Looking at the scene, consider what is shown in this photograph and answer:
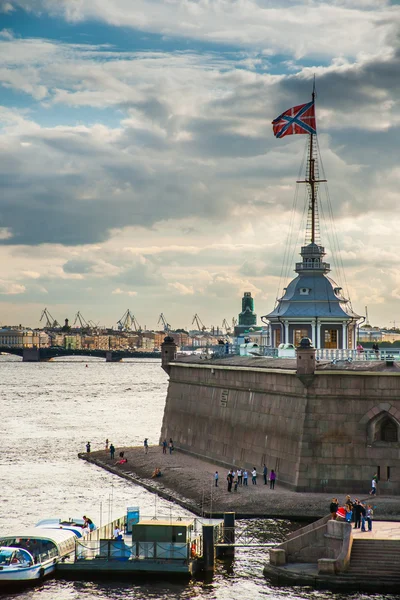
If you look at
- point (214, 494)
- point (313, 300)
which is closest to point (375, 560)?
point (214, 494)

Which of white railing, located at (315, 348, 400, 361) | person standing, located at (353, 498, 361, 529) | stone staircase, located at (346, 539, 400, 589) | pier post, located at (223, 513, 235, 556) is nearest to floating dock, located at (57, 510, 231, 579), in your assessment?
pier post, located at (223, 513, 235, 556)

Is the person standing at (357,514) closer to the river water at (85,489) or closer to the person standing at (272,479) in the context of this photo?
the river water at (85,489)

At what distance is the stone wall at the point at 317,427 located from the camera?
40844 millimetres

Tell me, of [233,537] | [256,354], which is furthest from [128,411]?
[233,537]

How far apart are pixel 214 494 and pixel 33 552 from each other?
11.8m

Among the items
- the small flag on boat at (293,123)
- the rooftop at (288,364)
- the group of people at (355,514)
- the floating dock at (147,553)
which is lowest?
the floating dock at (147,553)

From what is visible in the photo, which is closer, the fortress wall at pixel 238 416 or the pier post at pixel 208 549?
the pier post at pixel 208 549

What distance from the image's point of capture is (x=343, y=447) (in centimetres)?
4131

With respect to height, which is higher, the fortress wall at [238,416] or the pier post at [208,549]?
the fortress wall at [238,416]

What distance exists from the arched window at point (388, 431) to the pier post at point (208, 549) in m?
10.7

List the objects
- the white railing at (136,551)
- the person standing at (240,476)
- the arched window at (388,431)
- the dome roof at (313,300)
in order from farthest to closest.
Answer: the dome roof at (313,300), the person standing at (240,476), the arched window at (388,431), the white railing at (136,551)

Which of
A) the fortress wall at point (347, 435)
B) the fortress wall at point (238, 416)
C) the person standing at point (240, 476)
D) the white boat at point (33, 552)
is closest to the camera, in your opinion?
the white boat at point (33, 552)

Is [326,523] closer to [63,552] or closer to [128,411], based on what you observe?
[63,552]

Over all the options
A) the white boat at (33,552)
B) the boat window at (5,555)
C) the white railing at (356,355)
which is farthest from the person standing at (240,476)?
the boat window at (5,555)
